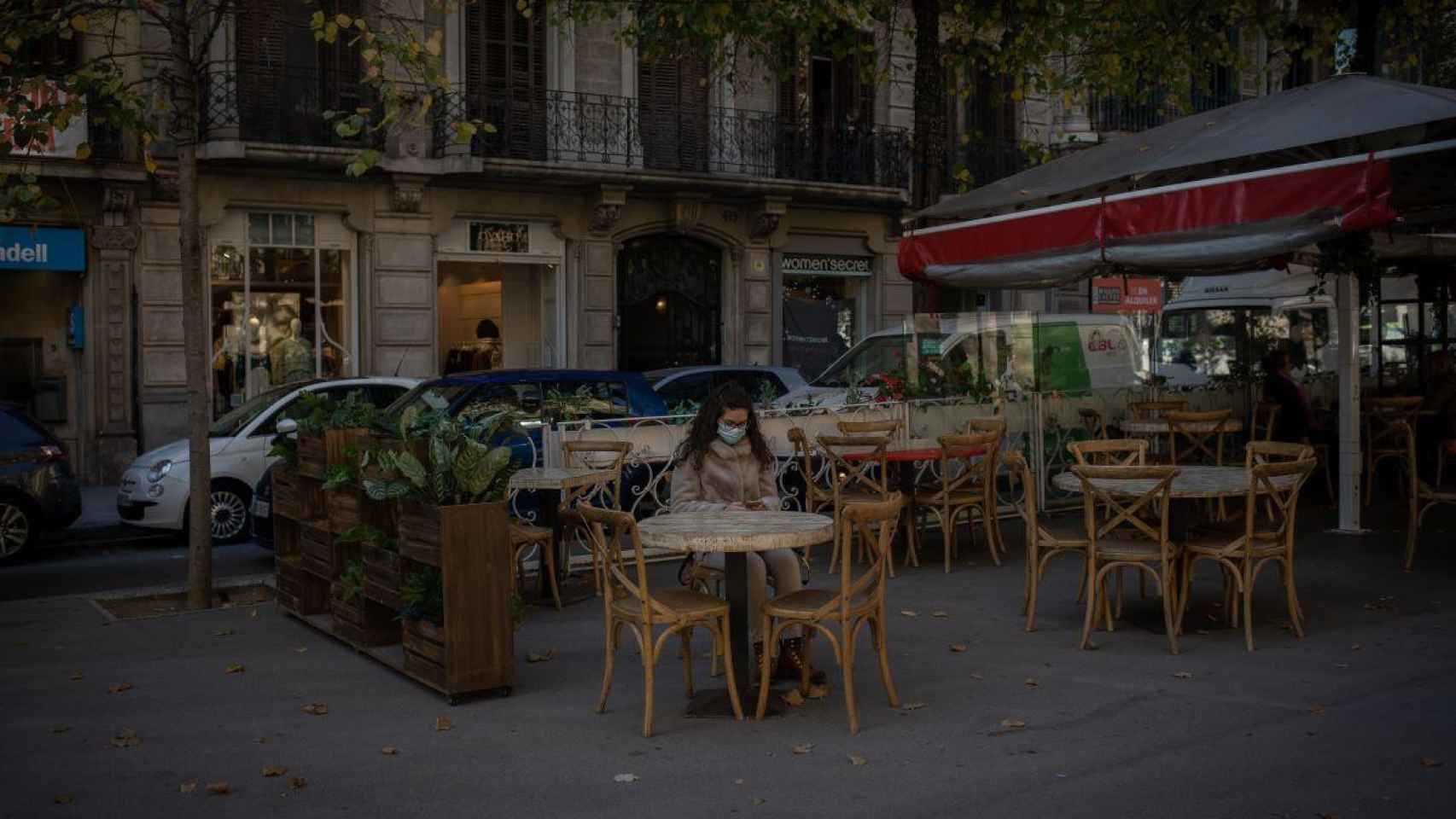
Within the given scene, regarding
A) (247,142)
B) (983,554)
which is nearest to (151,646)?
(983,554)

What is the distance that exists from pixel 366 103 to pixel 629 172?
401cm

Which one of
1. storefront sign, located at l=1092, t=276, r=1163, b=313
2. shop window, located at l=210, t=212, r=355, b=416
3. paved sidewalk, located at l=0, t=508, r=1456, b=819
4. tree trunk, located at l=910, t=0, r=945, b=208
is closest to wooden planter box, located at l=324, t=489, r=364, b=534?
paved sidewalk, located at l=0, t=508, r=1456, b=819

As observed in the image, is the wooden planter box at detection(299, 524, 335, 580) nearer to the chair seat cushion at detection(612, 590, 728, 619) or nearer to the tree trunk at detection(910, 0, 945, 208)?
the chair seat cushion at detection(612, 590, 728, 619)

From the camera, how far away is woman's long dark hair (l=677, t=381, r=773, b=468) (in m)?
7.09

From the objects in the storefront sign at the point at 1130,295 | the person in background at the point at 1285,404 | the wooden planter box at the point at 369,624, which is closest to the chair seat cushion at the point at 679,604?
the wooden planter box at the point at 369,624

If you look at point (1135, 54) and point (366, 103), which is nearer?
point (1135, 54)

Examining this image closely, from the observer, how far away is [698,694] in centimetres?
650

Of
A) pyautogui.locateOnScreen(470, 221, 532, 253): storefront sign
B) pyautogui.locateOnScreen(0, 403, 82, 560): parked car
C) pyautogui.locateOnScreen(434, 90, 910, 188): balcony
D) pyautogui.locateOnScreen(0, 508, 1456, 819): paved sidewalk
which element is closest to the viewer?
pyautogui.locateOnScreen(0, 508, 1456, 819): paved sidewalk

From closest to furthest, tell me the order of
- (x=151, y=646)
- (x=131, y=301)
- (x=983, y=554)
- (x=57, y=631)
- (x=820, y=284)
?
(x=151, y=646) < (x=57, y=631) < (x=983, y=554) < (x=131, y=301) < (x=820, y=284)

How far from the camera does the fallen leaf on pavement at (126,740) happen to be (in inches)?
232

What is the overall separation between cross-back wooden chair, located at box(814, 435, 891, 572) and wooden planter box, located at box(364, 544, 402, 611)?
11.1ft

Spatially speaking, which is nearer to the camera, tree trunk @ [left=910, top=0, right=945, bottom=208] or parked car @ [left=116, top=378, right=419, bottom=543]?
parked car @ [left=116, top=378, right=419, bottom=543]

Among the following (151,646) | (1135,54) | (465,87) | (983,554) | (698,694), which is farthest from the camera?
(465,87)

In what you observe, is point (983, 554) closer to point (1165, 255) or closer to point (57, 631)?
point (1165, 255)
